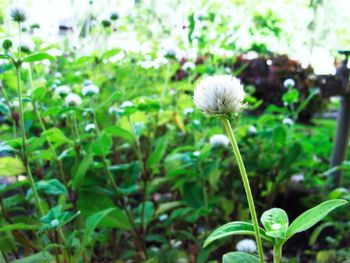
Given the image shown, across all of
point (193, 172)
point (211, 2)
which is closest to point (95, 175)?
point (193, 172)

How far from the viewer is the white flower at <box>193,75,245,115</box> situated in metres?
0.45

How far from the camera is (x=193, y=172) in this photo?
3.25 feet

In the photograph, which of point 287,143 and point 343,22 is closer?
point 287,143

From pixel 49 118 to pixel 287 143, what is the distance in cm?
77

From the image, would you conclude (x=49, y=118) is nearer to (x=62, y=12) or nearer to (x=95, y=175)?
(x=95, y=175)

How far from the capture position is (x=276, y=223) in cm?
48

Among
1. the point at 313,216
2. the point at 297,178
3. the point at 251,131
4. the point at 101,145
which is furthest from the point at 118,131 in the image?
the point at 297,178

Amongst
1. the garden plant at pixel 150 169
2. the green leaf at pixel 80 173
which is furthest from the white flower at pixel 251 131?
the green leaf at pixel 80 173

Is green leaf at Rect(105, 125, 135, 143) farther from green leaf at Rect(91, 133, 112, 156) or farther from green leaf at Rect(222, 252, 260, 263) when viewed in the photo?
green leaf at Rect(222, 252, 260, 263)

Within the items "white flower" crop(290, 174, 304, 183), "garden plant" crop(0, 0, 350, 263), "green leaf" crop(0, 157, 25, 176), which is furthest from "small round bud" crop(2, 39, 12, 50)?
"white flower" crop(290, 174, 304, 183)

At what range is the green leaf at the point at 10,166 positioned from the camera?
30.1 inches

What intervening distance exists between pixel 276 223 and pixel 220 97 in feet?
0.55

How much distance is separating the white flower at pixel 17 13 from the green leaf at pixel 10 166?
0.27 m

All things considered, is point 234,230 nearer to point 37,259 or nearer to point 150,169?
point 37,259
